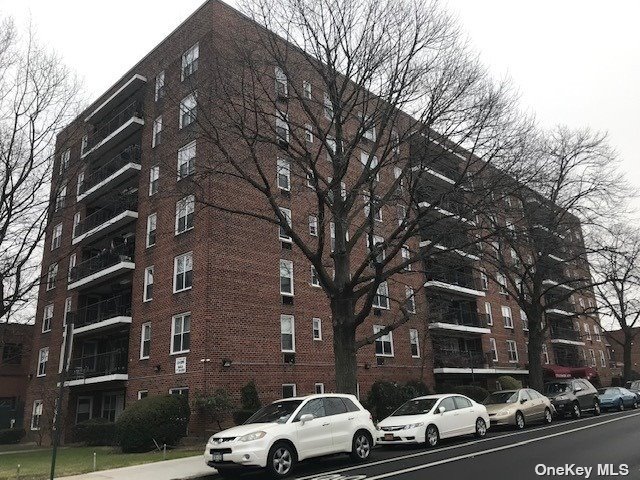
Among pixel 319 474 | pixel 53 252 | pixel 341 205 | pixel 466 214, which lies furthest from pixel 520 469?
pixel 53 252

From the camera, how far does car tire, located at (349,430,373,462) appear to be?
457 inches

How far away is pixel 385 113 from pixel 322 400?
8729mm

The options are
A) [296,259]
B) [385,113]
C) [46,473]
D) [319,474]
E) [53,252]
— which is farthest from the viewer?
[53,252]

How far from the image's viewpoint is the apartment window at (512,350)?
39278 mm

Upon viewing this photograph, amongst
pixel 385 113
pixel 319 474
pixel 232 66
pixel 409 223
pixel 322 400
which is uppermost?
pixel 232 66

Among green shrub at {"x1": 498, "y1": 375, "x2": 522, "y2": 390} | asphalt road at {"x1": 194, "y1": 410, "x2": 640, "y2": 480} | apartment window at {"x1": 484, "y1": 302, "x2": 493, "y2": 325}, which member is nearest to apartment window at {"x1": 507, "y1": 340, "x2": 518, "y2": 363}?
apartment window at {"x1": 484, "y1": 302, "x2": 493, "y2": 325}

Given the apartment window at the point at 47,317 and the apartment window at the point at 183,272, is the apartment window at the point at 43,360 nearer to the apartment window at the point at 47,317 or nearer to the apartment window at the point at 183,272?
the apartment window at the point at 47,317

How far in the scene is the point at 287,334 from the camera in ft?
76.0

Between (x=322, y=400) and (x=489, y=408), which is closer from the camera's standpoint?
(x=322, y=400)

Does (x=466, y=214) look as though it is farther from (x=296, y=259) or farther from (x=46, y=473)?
(x=46, y=473)

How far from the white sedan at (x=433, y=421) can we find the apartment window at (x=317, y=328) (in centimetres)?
908

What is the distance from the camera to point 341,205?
16641 millimetres

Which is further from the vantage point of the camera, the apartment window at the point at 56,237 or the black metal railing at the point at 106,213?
the apartment window at the point at 56,237

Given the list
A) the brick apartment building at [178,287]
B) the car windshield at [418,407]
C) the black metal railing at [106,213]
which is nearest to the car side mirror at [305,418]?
the car windshield at [418,407]
